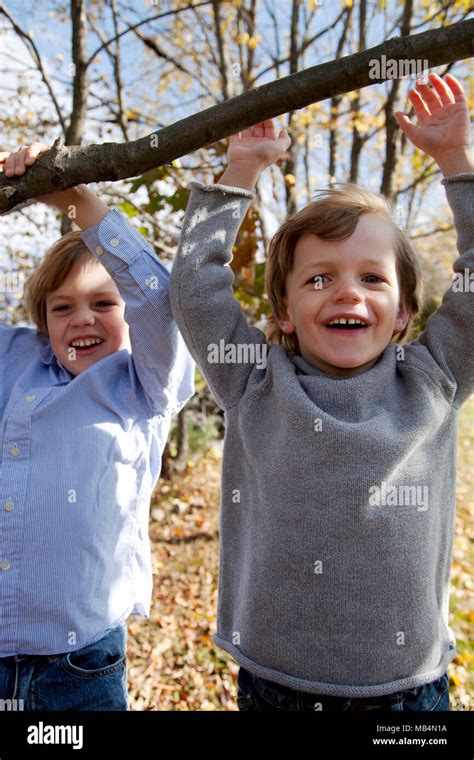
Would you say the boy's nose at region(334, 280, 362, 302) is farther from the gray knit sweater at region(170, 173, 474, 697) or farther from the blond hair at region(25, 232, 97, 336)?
the blond hair at region(25, 232, 97, 336)

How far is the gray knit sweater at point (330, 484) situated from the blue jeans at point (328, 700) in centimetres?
6

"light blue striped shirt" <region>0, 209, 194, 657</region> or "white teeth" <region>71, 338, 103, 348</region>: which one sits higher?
"white teeth" <region>71, 338, 103, 348</region>

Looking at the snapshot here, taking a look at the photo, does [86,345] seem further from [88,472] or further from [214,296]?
[214,296]

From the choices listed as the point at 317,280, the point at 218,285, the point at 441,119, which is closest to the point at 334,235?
the point at 317,280

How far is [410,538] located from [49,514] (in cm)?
97

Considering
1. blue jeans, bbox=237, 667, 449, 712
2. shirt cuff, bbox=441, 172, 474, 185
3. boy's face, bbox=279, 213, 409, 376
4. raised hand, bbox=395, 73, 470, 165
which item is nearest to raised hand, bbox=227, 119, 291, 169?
boy's face, bbox=279, 213, 409, 376

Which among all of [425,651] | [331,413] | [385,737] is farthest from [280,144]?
[385,737]

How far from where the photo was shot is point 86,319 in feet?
6.81

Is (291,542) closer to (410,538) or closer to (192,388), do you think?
(410,538)

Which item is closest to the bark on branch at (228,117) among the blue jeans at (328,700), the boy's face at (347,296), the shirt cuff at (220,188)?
the shirt cuff at (220,188)

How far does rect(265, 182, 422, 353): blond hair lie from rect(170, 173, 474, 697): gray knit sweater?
169mm

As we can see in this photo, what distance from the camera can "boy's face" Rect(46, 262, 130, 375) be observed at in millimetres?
2090

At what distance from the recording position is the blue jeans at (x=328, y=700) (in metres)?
1.60

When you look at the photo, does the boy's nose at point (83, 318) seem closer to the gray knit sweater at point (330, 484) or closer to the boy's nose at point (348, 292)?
the gray knit sweater at point (330, 484)
